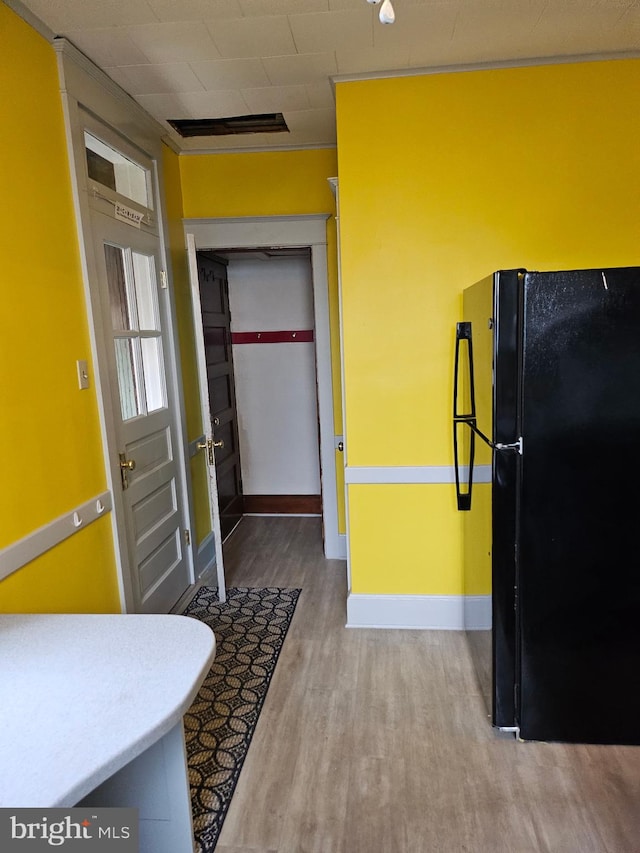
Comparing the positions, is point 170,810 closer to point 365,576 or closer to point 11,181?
point 365,576

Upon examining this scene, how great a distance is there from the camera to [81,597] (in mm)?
2127

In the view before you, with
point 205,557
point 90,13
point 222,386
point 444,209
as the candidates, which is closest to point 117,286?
point 90,13

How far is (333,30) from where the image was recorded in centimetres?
207

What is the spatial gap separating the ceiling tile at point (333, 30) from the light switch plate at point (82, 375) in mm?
1530

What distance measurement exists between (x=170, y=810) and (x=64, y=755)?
0.52 m

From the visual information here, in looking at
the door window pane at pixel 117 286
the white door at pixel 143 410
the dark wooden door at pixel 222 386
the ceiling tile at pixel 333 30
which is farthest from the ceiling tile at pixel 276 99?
the dark wooden door at pixel 222 386

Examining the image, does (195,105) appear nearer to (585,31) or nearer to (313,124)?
(313,124)

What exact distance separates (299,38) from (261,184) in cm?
128

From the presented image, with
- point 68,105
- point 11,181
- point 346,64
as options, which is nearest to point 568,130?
point 346,64

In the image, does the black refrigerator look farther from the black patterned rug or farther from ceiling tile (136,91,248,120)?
ceiling tile (136,91,248,120)

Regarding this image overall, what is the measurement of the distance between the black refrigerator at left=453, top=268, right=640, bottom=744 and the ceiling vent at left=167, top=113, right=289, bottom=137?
1799 mm

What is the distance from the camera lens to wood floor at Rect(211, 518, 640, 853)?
1.63 metres

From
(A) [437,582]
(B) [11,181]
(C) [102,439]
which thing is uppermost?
(B) [11,181]

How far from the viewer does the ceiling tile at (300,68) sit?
7.51ft
